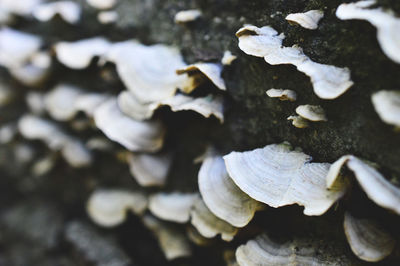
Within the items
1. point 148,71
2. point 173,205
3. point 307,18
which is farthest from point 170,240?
point 307,18

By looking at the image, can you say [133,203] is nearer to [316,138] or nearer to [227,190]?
[227,190]

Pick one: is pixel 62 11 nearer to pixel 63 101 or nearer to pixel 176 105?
pixel 63 101

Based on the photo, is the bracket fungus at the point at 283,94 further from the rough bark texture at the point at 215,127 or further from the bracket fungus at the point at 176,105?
the bracket fungus at the point at 176,105

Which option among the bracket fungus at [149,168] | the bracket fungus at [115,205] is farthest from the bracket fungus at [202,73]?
the bracket fungus at [115,205]

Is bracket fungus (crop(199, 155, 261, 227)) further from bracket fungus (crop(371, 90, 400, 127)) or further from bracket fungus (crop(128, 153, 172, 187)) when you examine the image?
bracket fungus (crop(371, 90, 400, 127))

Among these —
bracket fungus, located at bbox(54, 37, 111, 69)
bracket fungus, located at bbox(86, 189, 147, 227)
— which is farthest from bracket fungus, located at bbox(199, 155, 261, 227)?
bracket fungus, located at bbox(54, 37, 111, 69)

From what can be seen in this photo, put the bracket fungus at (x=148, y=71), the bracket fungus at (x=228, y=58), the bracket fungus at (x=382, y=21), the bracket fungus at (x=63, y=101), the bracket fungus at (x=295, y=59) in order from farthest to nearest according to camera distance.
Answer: the bracket fungus at (x=63, y=101), the bracket fungus at (x=148, y=71), the bracket fungus at (x=228, y=58), the bracket fungus at (x=295, y=59), the bracket fungus at (x=382, y=21)
